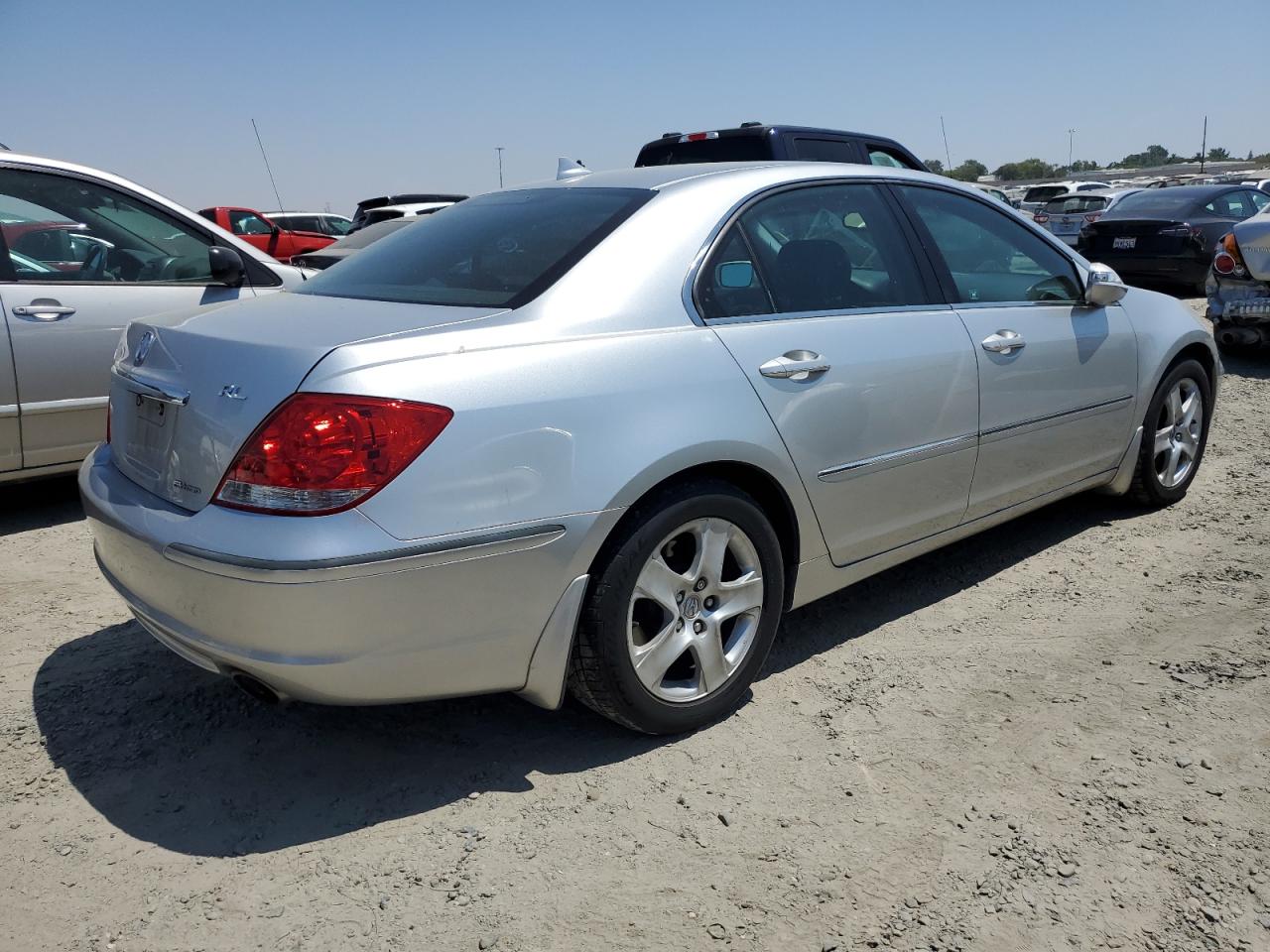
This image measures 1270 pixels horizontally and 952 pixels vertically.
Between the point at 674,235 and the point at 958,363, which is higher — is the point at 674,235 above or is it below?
above

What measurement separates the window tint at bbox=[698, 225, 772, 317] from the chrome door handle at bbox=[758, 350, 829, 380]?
166 mm

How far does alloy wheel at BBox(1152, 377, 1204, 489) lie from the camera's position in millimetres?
4902

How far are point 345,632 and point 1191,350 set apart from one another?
4.20m

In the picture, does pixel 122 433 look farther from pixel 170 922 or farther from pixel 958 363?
pixel 958 363

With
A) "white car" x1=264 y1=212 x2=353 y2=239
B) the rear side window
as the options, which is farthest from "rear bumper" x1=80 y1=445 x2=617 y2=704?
"white car" x1=264 y1=212 x2=353 y2=239

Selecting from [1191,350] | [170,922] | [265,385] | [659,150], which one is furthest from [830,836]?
[659,150]

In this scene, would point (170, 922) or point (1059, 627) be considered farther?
point (1059, 627)

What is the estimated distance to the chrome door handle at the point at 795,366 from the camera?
121 inches

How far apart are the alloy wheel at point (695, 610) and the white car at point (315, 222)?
21.4 meters

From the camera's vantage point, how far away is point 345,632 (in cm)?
241

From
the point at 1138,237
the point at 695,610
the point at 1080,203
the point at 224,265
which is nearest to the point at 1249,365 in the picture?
the point at 1138,237

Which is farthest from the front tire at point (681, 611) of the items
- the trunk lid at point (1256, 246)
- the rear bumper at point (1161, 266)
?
the rear bumper at point (1161, 266)

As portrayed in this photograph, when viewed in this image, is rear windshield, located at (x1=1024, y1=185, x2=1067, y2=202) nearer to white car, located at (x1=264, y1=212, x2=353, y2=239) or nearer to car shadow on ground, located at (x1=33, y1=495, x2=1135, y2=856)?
white car, located at (x1=264, y1=212, x2=353, y2=239)

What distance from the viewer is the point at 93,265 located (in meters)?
5.09
